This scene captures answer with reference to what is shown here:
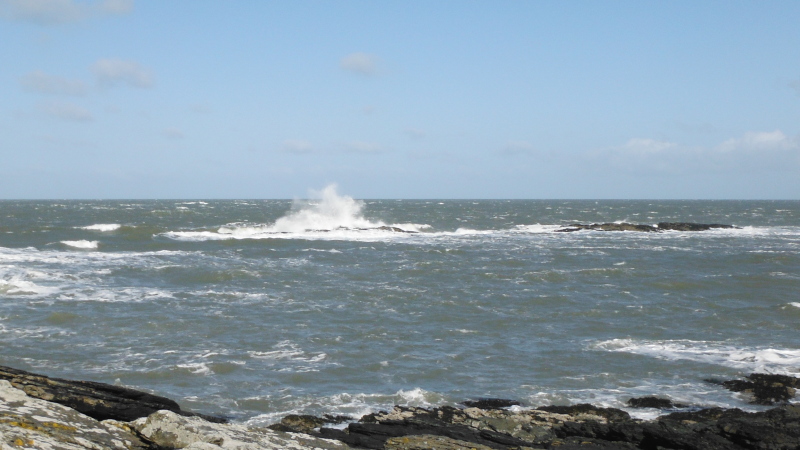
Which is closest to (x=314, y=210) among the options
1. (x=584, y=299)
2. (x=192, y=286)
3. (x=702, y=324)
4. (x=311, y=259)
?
(x=311, y=259)

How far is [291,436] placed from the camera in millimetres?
4676

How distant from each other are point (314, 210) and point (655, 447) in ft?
201

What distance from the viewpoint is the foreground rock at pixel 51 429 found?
3.56 meters

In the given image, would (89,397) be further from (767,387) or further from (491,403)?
(767,387)

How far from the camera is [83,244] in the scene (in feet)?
128

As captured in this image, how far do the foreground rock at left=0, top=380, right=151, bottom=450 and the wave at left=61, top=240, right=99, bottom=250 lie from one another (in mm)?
37332

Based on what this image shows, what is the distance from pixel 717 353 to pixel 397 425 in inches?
348

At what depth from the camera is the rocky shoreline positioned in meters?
4.09

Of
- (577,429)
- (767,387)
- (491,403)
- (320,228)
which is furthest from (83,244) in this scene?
(767,387)

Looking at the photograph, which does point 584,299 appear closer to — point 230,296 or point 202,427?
point 230,296

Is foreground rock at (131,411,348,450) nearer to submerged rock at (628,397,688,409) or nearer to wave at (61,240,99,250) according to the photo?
submerged rock at (628,397,688,409)

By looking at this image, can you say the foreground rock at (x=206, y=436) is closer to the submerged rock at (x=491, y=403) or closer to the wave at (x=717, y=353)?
the submerged rock at (x=491, y=403)

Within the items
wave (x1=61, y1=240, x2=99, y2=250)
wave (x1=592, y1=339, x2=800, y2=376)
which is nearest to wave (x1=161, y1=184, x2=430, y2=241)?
wave (x1=61, y1=240, x2=99, y2=250)

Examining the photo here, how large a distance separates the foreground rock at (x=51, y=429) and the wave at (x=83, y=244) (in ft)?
122
